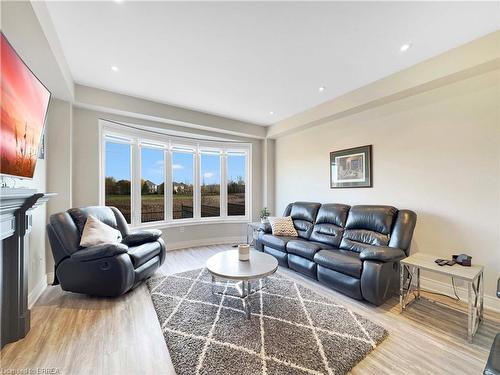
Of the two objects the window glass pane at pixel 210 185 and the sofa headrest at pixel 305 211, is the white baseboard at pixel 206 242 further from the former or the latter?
the sofa headrest at pixel 305 211

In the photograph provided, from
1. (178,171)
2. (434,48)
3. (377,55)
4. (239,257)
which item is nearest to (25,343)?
(239,257)

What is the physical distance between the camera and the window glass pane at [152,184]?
435 centimetres

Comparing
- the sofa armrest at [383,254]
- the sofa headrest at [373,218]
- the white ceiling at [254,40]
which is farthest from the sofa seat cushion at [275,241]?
the white ceiling at [254,40]

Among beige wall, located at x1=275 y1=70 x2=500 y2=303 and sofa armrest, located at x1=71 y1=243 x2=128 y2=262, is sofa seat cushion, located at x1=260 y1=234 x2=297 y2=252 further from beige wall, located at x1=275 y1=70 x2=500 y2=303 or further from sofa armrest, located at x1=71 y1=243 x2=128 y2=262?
sofa armrest, located at x1=71 y1=243 x2=128 y2=262

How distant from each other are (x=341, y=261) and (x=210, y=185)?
11.3 feet

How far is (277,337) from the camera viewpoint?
1882mm

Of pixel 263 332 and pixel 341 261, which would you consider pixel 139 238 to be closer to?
pixel 263 332

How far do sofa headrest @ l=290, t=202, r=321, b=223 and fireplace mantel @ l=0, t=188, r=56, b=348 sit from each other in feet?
11.7

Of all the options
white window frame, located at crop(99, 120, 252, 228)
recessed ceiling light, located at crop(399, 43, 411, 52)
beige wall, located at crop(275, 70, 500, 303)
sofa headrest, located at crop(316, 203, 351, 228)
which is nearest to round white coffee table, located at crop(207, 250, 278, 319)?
sofa headrest, located at crop(316, 203, 351, 228)

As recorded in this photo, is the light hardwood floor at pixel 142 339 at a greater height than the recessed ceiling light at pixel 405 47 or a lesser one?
lesser

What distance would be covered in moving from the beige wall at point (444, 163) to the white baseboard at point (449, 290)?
0.03 metres

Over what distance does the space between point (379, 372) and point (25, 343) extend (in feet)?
9.24

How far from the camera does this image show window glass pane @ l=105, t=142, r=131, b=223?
3893 mm

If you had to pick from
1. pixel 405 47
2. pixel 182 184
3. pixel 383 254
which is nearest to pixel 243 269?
pixel 383 254
